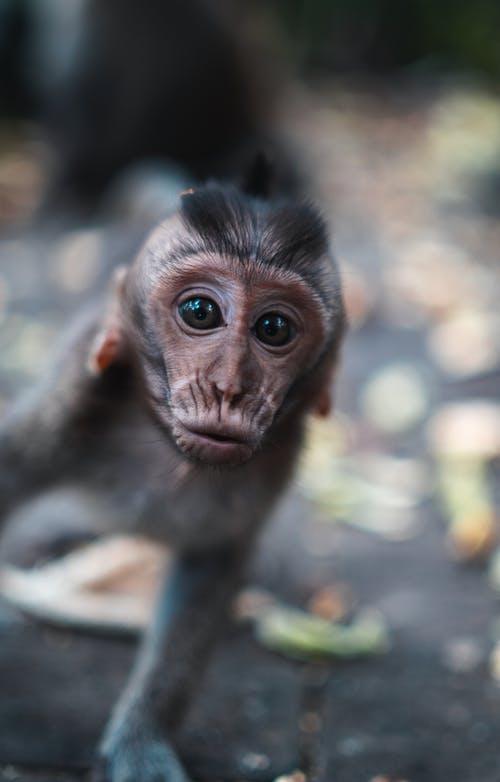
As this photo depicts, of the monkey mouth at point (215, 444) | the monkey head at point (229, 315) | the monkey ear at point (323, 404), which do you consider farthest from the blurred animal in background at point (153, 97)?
the monkey mouth at point (215, 444)

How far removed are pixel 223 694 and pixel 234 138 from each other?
22.0 feet

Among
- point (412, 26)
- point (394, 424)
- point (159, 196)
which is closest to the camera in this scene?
point (394, 424)

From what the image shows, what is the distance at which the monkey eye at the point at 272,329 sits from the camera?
118 inches

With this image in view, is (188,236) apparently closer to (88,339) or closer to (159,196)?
(88,339)

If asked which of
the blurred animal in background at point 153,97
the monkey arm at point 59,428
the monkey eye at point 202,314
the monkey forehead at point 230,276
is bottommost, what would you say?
the monkey arm at point 59,428

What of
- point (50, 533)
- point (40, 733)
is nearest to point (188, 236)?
point (40, 733)

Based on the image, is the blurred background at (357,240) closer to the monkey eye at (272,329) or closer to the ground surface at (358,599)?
the ground surface at (358,599)

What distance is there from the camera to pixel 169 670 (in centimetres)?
365

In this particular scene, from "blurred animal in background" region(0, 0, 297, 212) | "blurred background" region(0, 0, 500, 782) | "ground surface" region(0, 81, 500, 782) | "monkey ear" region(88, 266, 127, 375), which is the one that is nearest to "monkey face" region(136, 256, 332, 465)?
"monkey ear" region(88, 266, 127, 375)

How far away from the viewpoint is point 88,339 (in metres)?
3.62

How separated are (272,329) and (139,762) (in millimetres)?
1440

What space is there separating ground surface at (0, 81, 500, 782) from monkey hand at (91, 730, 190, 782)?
8 cm

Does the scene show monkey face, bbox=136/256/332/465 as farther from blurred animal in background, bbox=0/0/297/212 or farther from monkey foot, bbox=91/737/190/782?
blurred animal in background, bbox=0/0/297/212

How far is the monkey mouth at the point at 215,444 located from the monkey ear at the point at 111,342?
51cm
